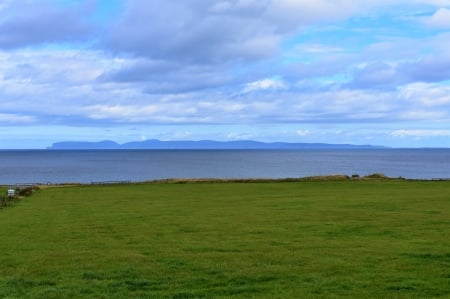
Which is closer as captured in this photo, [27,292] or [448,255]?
[27,292]

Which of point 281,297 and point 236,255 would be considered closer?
point 281,297

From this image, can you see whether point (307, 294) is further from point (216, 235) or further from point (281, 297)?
point (216, 235)

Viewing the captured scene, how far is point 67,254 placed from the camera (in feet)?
57.2

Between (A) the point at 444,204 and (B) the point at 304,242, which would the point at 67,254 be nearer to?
(B) the point at 304,242

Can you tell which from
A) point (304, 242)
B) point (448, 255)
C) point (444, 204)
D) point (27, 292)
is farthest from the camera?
point (444, 204)

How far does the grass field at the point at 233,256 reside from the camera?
12429 millimetres

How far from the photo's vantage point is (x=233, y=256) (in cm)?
1627

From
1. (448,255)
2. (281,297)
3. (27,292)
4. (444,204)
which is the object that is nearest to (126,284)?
(27,292)

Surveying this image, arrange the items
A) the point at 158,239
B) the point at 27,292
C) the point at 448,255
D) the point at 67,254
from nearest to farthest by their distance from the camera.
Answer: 1. the point at 27,292
2. the point at 448,255
3. the point at 67,254
4. the point at 158,239

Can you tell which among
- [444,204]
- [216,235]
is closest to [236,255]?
[216,235]

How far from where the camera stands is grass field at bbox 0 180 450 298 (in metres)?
12.4

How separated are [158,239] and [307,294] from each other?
9599mm

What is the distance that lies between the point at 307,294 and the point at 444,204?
23.2 meters

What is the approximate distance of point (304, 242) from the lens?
61.2 ft
